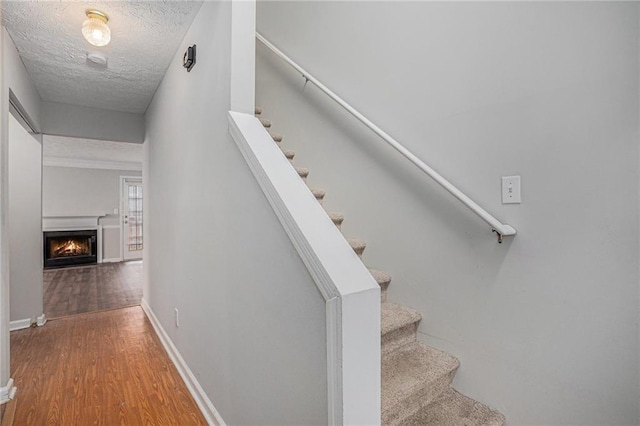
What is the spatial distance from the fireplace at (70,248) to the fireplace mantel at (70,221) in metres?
0.11

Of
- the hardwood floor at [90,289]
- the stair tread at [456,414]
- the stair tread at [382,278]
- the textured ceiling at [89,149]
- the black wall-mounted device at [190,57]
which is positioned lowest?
the hardwood floor at [90,289]

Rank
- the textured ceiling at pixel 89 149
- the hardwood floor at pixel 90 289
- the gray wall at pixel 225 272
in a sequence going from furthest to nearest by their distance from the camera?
the textured ceiling at pixel 89 149
the hardwood floor at pixel 90 289
the gray wall at pixel 225 272

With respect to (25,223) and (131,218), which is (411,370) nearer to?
(25,223)

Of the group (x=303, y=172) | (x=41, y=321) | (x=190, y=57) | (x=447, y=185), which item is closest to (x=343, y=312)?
(x=447, y=185)

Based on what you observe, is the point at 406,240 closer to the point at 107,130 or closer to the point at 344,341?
the point at 344,341

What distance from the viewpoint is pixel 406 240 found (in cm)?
177

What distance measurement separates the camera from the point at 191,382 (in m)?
2.00

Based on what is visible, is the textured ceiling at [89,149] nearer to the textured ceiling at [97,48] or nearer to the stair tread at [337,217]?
the textured ceiling at [97,48]

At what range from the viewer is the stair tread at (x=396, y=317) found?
5.11 feet

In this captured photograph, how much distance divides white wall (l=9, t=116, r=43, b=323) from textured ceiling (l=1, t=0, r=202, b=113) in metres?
0.57

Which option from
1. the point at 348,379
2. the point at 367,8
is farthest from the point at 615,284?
the point at 367,8

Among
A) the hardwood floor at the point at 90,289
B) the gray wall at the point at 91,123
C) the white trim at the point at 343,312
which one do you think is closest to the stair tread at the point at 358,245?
the white trim at the point at 343,312

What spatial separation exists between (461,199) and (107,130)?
385 centimetres

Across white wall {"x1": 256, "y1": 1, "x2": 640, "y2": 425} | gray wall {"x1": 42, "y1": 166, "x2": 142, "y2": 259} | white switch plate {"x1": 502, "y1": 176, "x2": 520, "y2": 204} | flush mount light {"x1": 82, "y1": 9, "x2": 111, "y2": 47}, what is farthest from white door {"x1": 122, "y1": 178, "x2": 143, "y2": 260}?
white switch plate {"x1": 502, "y1": 176, "x2": 520, "y2": 204}
